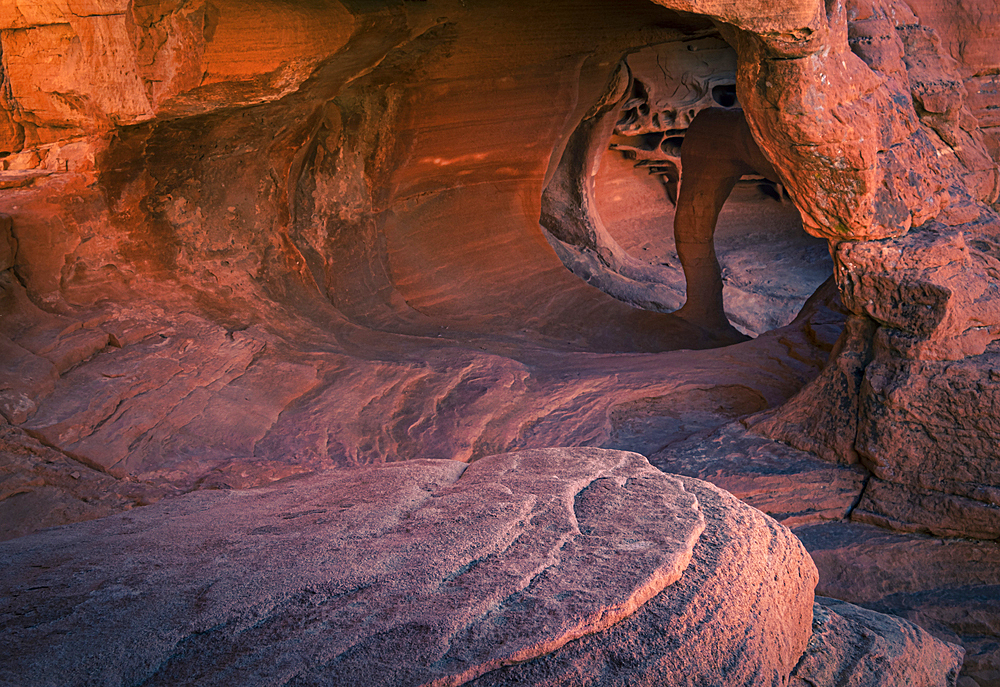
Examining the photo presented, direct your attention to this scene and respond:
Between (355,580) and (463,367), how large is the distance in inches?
95.6

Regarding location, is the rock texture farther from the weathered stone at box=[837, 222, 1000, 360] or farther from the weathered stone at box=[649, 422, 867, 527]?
the weathered stone at box=[837, 222, 1000, 360]

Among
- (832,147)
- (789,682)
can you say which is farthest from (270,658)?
(832,147)

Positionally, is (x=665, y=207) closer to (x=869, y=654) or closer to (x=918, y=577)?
(x=918, y=577)

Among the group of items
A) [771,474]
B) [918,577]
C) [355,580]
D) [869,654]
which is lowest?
[918,577]

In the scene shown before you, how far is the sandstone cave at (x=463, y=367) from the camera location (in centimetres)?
123

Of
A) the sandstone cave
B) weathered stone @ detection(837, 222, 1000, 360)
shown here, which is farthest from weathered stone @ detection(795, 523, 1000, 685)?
weathered stone @ detection(837, 222, 1000, 360)

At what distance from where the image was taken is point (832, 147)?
2.69m

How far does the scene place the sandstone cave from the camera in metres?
1.23

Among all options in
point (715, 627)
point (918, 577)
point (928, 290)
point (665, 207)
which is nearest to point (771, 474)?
point (918, 577)

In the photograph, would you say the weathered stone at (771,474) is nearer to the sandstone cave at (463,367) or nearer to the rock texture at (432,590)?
the sandstone cave at (463,367)

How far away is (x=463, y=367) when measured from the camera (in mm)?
3711

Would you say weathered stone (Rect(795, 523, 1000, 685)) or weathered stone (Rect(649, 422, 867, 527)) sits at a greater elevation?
weathered stone (Rect(649, 422, 867, 527))

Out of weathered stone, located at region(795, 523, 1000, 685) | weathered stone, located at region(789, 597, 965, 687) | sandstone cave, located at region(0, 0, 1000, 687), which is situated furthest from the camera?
weathered stone, located at region(795, 523, 1000, 685)

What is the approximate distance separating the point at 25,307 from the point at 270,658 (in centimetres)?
242
